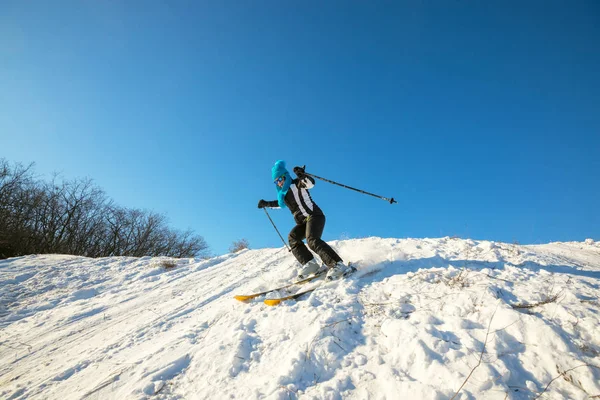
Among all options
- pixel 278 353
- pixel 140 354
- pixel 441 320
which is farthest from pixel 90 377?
pixel 441 320

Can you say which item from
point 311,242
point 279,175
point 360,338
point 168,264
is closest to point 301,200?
point 279,175

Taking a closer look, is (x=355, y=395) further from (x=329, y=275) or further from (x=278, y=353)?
(x=329, y=275)

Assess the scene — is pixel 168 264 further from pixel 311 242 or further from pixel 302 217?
pixel 311 242

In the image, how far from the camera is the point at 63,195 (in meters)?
32.2

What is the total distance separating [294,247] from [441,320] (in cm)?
314

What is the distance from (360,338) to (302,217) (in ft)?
9.76

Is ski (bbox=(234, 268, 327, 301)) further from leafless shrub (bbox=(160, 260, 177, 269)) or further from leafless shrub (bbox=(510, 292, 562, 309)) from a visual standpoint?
leafless shrub (bbox=(160, 260, 177, 269))

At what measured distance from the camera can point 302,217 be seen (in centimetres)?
558

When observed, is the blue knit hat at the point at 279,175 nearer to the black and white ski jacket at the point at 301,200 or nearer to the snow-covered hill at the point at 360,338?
the black and white ski jacket at the point at 301,200

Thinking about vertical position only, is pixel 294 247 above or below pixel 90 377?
above

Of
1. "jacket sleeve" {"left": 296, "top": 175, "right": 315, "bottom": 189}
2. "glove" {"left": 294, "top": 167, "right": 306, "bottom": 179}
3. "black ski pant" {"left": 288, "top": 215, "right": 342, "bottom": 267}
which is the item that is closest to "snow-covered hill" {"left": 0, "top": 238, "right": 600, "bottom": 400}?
"black ski pant" {"left": 288, "top": 215, "right": 342, "bottom": 267}

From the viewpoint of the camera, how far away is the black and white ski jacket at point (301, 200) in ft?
17.9

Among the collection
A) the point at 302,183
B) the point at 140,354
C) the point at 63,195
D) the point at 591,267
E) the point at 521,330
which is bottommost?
the point at 140,354

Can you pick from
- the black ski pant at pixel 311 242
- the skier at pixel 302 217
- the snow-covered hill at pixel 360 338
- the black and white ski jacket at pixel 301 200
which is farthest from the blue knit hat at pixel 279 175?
the snow-covered hill at pixel 360 338
